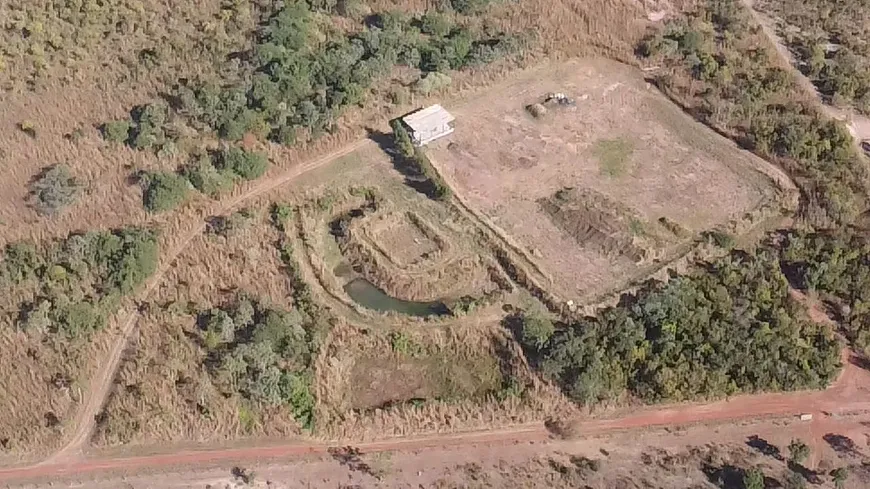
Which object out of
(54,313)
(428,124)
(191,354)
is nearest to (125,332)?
(54,313)

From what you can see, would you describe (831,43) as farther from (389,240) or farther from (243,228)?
(243,228)

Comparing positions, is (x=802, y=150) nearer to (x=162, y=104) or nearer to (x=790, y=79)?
(x=790, y=79)

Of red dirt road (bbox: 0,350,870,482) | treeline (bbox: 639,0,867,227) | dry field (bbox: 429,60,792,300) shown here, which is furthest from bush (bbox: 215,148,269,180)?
treeline (bbox: 639,0,867,227)

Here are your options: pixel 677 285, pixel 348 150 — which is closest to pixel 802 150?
pixel 677 285

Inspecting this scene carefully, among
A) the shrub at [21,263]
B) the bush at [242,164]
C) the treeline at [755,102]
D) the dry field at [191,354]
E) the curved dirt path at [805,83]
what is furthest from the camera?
the curved dirt path at [805,83]

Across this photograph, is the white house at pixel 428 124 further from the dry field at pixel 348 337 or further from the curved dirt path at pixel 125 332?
the dry field at pixel 348 337

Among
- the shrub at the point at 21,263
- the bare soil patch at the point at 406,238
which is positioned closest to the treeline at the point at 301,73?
the bare soil patch at the point at 406,238

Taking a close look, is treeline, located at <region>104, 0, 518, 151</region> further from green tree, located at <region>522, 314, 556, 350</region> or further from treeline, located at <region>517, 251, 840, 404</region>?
treeline, located at <region>517, 251, 840, 404</region>
